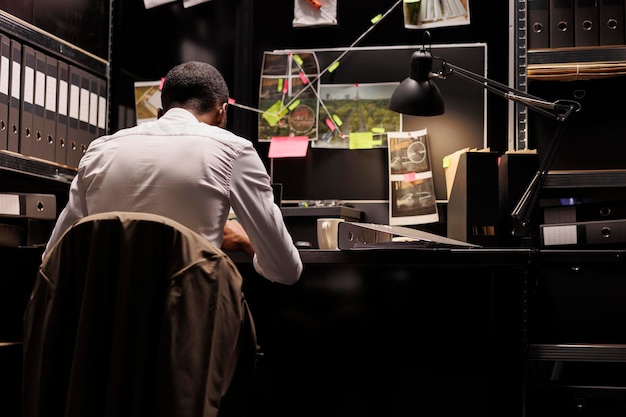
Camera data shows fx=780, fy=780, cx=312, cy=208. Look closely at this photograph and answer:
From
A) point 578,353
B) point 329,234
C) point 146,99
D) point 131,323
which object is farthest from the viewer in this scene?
point 146,99

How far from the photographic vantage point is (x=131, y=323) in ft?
3.98

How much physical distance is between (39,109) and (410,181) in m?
1.34

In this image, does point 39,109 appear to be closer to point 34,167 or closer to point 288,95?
point 34,167

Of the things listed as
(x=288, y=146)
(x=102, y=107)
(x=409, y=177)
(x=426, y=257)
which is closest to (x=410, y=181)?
(x=409, y=177)

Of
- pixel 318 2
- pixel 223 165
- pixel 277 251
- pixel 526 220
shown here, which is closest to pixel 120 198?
pixel 223 165

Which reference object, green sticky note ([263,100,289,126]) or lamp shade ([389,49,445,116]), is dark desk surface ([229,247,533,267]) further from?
green sticky note ([263,100,289,126])

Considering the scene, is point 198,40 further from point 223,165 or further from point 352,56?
point 223,165

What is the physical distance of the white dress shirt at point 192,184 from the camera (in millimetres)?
1555

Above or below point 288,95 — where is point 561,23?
above

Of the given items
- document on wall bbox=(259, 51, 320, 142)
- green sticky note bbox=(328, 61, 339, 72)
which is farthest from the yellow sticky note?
green sticky note bbox=(328, 61, 339, 72)

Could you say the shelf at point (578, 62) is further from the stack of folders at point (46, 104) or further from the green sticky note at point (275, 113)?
the stack of folders at point (46, 104)

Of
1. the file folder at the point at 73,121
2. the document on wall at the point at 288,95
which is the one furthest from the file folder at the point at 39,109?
the document on wall at the point at 288,95

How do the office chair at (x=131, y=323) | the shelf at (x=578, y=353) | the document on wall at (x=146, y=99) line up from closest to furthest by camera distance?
the office chair at (x=131, y=323) < the shelf at (x=578, y=353) < the document on wall at (x=146, y=99)

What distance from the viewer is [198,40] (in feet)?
10.5
